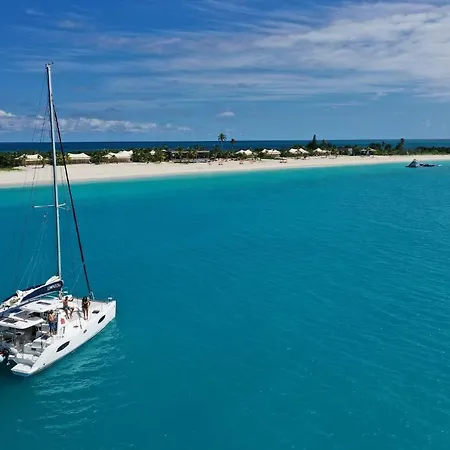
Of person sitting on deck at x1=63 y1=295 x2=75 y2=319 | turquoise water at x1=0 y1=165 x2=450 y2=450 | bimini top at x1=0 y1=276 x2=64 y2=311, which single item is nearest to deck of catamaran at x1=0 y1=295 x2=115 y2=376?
person sitting on deck at x1=63 y1=295 x2=75 y2=319

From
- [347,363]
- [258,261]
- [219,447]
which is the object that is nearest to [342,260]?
[258,261]

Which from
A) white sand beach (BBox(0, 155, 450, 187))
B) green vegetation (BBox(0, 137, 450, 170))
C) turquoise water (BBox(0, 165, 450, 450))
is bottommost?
turquoise water (BBox(0, 165, 450, 450))

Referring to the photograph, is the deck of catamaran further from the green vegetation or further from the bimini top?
the green vegetation

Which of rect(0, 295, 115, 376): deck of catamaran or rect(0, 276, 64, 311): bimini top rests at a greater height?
rect(0, 276, 64, 311): bimini top

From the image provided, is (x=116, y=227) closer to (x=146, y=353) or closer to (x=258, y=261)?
(x=258, y=261)

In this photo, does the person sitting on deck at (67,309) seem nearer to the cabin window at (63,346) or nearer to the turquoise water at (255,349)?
the cabin window at (63,346)

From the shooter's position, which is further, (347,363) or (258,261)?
(258,261)

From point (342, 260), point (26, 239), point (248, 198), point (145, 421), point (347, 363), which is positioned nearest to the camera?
point (145, 421)
